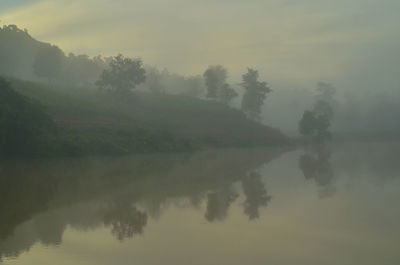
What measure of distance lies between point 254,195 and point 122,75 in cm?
6951

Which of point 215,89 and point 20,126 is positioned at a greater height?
point 215,89

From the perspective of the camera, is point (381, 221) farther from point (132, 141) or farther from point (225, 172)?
point (132, 141)

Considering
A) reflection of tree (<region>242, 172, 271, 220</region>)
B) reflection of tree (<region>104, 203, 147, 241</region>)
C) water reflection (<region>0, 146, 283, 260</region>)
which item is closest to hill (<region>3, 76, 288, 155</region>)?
water reflection (<region>0, 146, 283, 260</region>)

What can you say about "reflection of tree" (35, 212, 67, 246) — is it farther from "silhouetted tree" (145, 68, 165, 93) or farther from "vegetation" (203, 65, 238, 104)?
"silhouetted tree" (145, 68, 165, 93)

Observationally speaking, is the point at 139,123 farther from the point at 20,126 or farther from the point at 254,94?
the point at 254,94

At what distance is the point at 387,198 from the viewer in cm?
2084

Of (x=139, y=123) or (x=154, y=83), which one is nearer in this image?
(x=139, y=123)

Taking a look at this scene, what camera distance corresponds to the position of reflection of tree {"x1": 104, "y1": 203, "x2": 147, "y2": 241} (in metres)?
14.4

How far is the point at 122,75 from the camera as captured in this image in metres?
87.9

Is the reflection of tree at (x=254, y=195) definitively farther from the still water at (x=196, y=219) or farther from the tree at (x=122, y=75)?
the tree at (x=122, y=75)

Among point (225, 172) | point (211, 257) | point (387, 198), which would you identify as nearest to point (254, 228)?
point (211, 257)

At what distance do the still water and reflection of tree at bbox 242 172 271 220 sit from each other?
54mm

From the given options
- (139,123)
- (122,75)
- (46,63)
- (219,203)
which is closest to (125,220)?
(219,203)

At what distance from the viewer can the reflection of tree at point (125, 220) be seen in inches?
568
